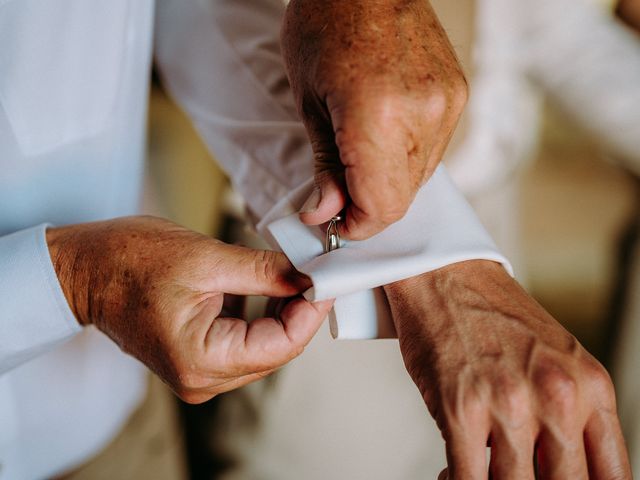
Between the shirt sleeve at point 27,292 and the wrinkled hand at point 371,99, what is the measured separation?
0.85ft

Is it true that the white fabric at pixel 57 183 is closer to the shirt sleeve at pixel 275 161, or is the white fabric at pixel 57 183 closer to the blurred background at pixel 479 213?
the shirt sleeve at pixel 275 161

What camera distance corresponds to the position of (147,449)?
1.01m

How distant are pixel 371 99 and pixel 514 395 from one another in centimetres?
26

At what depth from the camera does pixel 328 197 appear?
50 cm

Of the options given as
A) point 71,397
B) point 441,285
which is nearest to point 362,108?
point 441,285

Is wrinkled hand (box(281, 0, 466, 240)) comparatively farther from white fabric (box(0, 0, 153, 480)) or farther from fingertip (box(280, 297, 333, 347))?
white fabric (box(0, 0, 153, 480))

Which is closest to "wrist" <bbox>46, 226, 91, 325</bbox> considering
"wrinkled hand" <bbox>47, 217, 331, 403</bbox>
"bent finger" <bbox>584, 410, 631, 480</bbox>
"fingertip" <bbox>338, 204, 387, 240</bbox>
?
"wrinkled hand" <bbox>47, 217, 331, 403</bbox>

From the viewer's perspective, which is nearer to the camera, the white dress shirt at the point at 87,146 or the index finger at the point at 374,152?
the index finger at the point at 374,152

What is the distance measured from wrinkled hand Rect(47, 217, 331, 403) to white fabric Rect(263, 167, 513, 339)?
0.03 metres

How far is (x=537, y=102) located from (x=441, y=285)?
663mm

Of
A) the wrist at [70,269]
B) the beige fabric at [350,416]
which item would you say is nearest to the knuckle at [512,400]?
the wrist at [70,269]

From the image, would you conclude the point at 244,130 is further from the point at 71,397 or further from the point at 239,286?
the point at 71,397

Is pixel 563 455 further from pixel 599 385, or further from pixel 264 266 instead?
pixel 264 266

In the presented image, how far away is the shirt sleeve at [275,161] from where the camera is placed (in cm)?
55
